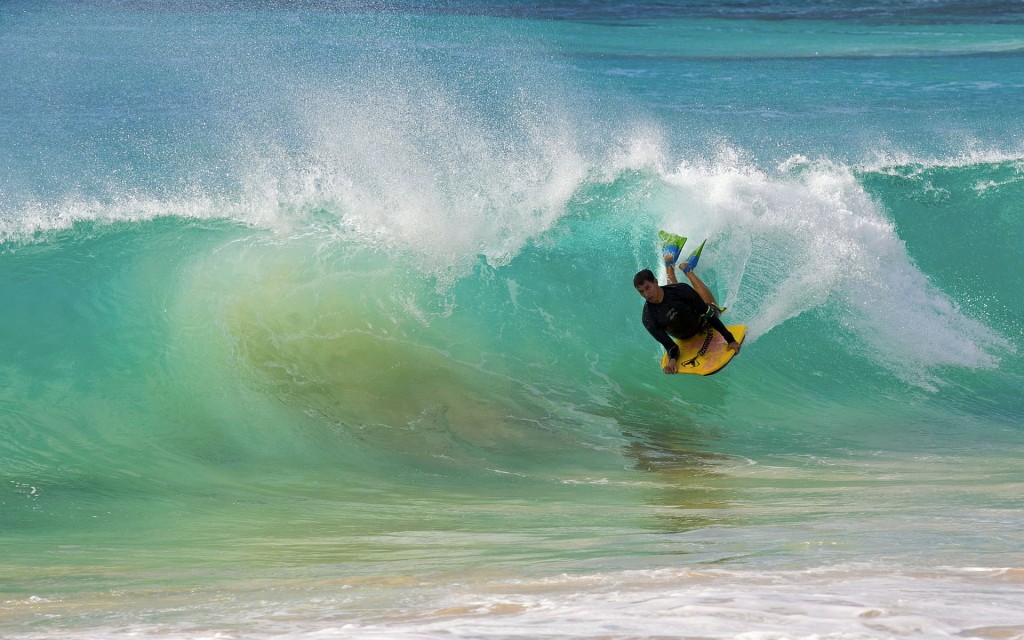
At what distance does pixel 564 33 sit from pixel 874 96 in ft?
23.2

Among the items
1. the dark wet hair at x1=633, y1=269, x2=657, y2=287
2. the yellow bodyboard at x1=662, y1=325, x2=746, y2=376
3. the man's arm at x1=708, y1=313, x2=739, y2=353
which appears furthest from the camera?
the yellow bodyboard at x1=662, y1=325, x2=746, y2=376

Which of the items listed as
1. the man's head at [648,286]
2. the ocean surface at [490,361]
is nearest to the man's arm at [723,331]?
the man's head at [648,286]

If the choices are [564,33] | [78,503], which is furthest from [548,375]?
[564,33]

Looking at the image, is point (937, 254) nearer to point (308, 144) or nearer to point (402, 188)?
point (402, 188)

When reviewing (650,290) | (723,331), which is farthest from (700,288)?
(650,290)

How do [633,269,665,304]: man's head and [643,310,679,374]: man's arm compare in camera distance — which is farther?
[643,310,679,374]: man's arm

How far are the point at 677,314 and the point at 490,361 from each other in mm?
2604

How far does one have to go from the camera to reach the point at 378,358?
10.2 metres

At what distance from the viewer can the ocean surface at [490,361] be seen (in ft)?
16.5

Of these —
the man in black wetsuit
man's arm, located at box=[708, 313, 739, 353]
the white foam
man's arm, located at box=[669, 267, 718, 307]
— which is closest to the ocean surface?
the white foam

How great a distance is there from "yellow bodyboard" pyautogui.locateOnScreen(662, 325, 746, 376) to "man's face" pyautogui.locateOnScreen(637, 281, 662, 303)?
2.57 ft

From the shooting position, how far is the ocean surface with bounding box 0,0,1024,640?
5035 millimetres

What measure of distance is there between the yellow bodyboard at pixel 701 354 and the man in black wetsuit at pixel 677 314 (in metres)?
0.13

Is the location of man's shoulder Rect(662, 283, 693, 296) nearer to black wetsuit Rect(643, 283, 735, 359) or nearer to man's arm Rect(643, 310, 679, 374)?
black wetsuit Rect(643, 283, 735, 359)
